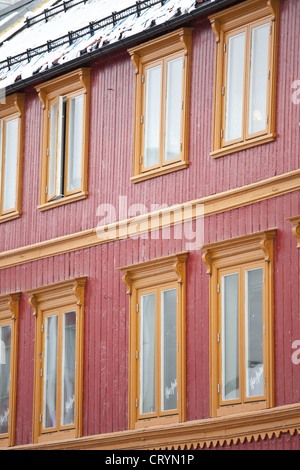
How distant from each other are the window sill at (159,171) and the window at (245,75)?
2.88 feet

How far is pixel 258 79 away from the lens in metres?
24.7

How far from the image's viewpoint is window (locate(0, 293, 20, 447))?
2919 cm

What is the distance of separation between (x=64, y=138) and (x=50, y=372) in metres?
4.64

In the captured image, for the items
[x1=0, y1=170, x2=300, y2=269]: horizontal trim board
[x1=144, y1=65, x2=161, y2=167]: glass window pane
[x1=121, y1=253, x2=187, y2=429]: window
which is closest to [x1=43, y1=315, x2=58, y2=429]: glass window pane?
[x1=0, y1=170, x2=300, y2=269]: horizontal trim board

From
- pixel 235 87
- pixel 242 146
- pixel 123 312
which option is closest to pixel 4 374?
pixel 123 312

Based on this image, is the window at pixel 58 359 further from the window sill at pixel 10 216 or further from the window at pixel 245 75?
the window at pixel 245 75

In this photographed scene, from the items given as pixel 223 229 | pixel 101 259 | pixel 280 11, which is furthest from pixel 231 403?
pixel 280 11

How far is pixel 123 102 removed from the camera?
1091 inches

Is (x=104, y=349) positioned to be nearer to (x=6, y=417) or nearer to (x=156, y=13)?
(x=6, y=417)

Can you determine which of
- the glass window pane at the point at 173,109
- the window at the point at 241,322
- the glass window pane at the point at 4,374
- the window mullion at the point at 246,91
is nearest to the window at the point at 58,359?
the glass window pane at the point at 4,374

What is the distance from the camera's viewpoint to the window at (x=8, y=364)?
29.2 meters
